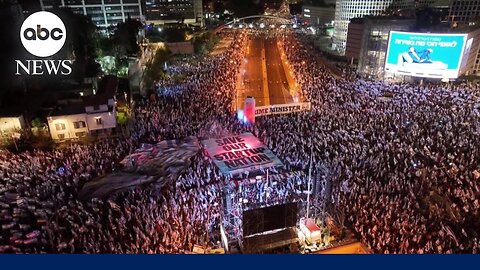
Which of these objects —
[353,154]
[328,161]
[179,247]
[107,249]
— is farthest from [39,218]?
[353,154]

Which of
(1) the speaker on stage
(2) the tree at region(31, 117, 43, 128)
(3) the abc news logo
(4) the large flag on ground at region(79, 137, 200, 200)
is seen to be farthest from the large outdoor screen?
(2) the tree at region(31, 117, 43, 128)

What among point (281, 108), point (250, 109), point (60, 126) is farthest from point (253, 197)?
point (60, 126)

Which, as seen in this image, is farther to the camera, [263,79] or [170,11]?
[170,11]

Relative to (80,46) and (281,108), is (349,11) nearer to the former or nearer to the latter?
(80,46)

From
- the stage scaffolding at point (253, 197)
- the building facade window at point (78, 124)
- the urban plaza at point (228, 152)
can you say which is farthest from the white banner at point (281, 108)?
the building facade window at point (78, 124)

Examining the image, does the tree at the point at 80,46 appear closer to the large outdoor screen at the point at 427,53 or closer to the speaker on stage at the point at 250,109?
the speaker on stage at the point at 250,109

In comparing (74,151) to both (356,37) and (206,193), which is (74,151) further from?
(356,37)
